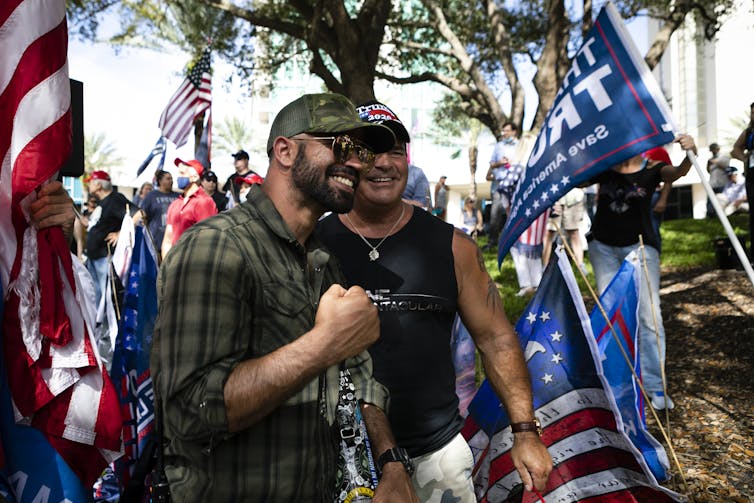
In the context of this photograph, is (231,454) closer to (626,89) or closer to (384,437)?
(384,437)

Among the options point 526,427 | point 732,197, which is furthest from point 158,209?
point 732,197

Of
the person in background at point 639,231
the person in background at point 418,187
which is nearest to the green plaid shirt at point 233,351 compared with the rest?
the person in background at point 639,231

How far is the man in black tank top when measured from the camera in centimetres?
282

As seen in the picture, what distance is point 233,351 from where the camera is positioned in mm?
1688

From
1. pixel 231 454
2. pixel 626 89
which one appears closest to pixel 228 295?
pixel 231 454

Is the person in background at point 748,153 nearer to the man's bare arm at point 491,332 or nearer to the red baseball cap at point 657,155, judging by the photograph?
the red baseball cap at point 657,155

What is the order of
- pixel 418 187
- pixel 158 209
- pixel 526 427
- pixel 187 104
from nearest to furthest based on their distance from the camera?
pixel 526 427, pixel 418 187, pixel 158 209, pixel 187 104

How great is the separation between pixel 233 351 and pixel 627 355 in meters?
3.64

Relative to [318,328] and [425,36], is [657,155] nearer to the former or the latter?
[318,328]

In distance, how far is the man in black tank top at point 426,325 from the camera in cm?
282

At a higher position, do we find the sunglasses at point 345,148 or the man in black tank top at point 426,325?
the sunglasses at point 345,148

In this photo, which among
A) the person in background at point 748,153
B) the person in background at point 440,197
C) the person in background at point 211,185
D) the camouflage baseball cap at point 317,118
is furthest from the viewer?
the person in background at point 440,197

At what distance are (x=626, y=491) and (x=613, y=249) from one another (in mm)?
2893

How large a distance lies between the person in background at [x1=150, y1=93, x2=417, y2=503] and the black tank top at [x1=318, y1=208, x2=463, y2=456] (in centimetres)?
67
